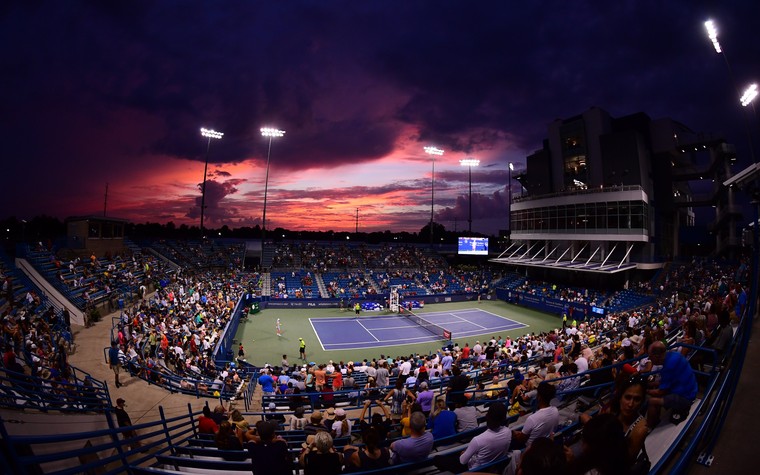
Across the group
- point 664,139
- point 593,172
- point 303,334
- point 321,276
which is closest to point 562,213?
point 593,172

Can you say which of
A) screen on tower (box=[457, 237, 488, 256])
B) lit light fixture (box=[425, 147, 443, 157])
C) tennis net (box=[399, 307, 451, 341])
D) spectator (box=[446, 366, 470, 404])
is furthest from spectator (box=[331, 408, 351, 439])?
lit light fixture (box=[425, 147, 443, 157])

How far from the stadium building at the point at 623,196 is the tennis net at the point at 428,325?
20.3 metres

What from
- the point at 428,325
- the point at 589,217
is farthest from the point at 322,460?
the point at 589,217

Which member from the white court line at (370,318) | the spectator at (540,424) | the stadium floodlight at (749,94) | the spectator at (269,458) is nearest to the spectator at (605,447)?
the spectator at (540,424)

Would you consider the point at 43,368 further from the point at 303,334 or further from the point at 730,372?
the point at 303,334

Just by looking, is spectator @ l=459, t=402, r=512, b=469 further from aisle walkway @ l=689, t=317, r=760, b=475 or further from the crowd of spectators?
the crowd of spectators

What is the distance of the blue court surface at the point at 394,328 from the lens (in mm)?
28531

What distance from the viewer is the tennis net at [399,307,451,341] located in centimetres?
2951

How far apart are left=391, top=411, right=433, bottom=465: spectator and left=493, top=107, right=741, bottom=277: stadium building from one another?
41.6m

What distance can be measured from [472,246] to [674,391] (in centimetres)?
5365

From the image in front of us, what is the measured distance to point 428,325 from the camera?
111 feet

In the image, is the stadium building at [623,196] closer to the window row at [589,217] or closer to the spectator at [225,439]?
the window row at [589,217]

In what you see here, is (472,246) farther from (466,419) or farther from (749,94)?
(466,419)

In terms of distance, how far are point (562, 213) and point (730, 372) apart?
48976mm
